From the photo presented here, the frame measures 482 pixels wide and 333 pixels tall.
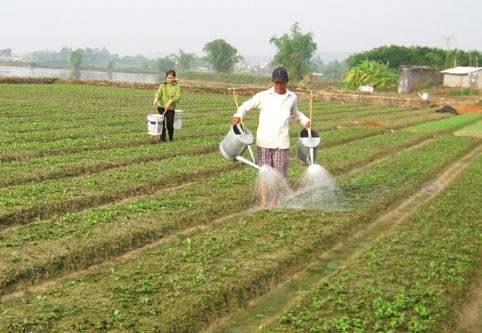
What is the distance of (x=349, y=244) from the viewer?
23.1ft

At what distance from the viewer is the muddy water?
471 centimetres

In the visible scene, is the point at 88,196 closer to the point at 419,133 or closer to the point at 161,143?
the point at 161,143

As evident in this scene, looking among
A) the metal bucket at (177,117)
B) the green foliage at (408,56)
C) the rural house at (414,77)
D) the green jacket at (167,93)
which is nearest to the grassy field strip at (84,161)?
the metal bucket at (177,117)

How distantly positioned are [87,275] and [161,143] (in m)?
8.41

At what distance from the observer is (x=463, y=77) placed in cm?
5697

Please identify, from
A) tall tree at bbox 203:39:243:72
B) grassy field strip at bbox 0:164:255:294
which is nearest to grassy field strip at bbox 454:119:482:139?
grassy field strip at bbox 0:164:255:294

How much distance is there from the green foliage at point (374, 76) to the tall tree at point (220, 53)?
204 feet

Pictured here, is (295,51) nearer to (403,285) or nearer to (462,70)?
(462,70)

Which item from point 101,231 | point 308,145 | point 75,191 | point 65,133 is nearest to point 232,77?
point 65,133

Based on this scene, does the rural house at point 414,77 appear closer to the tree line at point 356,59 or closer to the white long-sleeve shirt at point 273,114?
the tree line at point 356,59

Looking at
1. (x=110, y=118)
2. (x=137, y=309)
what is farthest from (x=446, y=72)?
(x=137, y=309)

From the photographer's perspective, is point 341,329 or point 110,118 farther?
point 110,118

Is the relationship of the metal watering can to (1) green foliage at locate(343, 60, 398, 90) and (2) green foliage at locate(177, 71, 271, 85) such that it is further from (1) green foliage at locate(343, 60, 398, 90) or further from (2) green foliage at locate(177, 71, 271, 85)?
(2) green foliage at locate(177, 71, 271, 85)

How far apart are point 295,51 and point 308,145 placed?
100m
